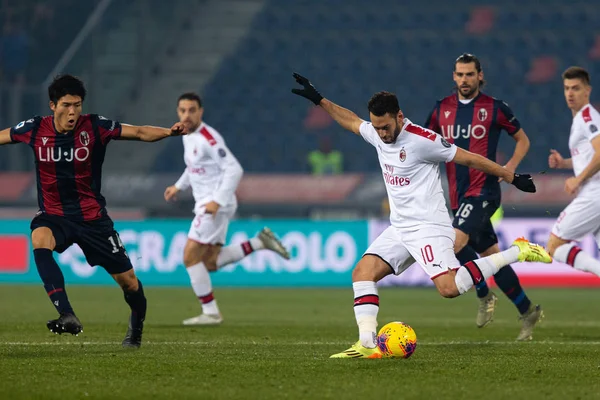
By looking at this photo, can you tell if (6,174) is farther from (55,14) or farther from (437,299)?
(437,299)

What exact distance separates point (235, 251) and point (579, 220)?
12.8 ft

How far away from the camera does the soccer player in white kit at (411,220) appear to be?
302 inches

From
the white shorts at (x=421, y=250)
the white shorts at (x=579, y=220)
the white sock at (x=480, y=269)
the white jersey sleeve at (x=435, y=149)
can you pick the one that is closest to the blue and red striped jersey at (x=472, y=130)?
the white shorts at (x=579, y=220)

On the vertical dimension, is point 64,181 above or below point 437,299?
above

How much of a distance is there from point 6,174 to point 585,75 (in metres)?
13.5

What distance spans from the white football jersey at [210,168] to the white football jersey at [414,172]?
370cm

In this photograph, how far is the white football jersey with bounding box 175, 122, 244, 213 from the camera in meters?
11.6

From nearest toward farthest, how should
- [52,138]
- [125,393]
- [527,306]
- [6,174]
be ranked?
1. [125,393]
2. [52,138]
3. [527,306]
4. [6,174]

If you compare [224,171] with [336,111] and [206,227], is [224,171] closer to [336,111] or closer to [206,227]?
[206,227]

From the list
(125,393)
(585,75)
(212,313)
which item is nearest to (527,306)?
(585,75)

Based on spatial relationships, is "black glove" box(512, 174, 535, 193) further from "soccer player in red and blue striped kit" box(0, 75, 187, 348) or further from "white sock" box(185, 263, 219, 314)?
"white sock" box(185, 263, 219, 314)

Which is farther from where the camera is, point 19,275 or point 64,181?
point 19,275

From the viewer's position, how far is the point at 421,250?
7.82 meters

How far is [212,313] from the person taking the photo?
445 inches
